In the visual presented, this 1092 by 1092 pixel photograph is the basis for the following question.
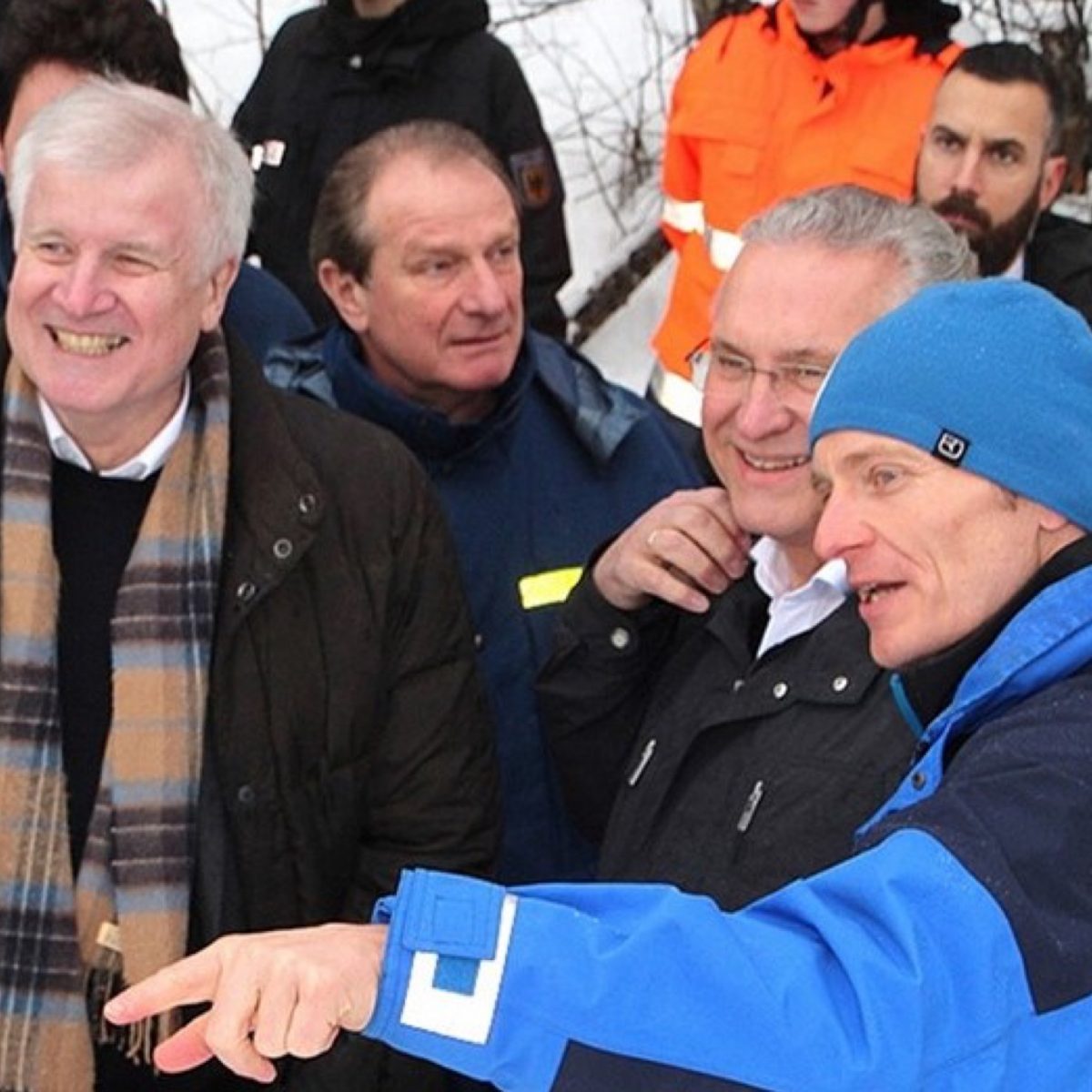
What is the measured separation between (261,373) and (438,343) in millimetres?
433

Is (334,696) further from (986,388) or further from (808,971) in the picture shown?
(808,971)

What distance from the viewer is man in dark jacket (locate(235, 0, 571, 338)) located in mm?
4828

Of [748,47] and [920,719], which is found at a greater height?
[748,47]

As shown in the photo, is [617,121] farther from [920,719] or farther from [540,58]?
[920,719]

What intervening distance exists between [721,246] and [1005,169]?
72 centimetres

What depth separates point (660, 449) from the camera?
316 cm

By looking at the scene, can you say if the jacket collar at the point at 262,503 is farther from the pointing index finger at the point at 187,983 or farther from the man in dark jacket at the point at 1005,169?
the man in dark jacket at the point at 1005,169

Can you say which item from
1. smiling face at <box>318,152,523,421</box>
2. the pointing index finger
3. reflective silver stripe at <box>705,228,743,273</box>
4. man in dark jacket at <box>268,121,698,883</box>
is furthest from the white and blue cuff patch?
reflective silver stripe at <box>705,228,743,273</box>

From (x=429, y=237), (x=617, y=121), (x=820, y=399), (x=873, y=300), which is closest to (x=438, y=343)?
(x=429, y=237)

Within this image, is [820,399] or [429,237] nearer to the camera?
[820,399]

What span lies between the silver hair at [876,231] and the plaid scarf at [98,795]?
800 mm

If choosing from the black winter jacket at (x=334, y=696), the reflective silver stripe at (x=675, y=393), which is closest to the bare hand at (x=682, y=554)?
the black winter jacket at (x=334, y=696)

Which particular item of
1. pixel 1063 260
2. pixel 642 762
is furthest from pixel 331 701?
pixel 1063 260

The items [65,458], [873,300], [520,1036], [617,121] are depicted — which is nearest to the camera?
[520,1036]
